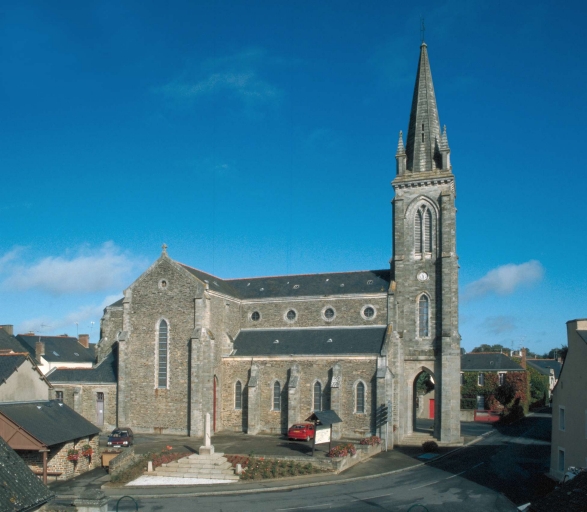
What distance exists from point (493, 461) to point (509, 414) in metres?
24.2

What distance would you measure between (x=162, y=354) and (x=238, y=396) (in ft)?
19.9

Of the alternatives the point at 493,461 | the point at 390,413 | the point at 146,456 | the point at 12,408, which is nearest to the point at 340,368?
the point at 390,413

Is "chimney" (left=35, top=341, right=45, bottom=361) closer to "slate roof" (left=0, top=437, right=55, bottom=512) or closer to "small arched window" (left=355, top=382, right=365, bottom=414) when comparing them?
"small arched window" (left=355, top=382, right=365, bottom=414)

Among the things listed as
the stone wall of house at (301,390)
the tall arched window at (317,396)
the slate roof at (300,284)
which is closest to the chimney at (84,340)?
the slate roof at (300,284)

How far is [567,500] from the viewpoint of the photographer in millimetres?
11023

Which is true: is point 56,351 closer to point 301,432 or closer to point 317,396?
point 317,396

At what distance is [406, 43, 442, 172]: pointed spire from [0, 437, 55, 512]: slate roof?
34763mm

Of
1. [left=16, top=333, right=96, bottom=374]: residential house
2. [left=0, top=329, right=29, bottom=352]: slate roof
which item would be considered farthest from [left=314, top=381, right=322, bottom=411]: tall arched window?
[left=16, top=333, right=96, bottom=374]: residential house

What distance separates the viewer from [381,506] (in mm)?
21047

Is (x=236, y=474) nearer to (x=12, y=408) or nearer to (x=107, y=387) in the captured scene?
(x=12, y=408)

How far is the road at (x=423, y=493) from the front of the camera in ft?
69.2

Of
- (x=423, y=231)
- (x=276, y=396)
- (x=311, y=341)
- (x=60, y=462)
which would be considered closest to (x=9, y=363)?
(x=60, y=462)

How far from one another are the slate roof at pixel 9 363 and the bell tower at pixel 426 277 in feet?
74.8

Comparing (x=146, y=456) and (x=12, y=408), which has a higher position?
(x=12, y=408)
